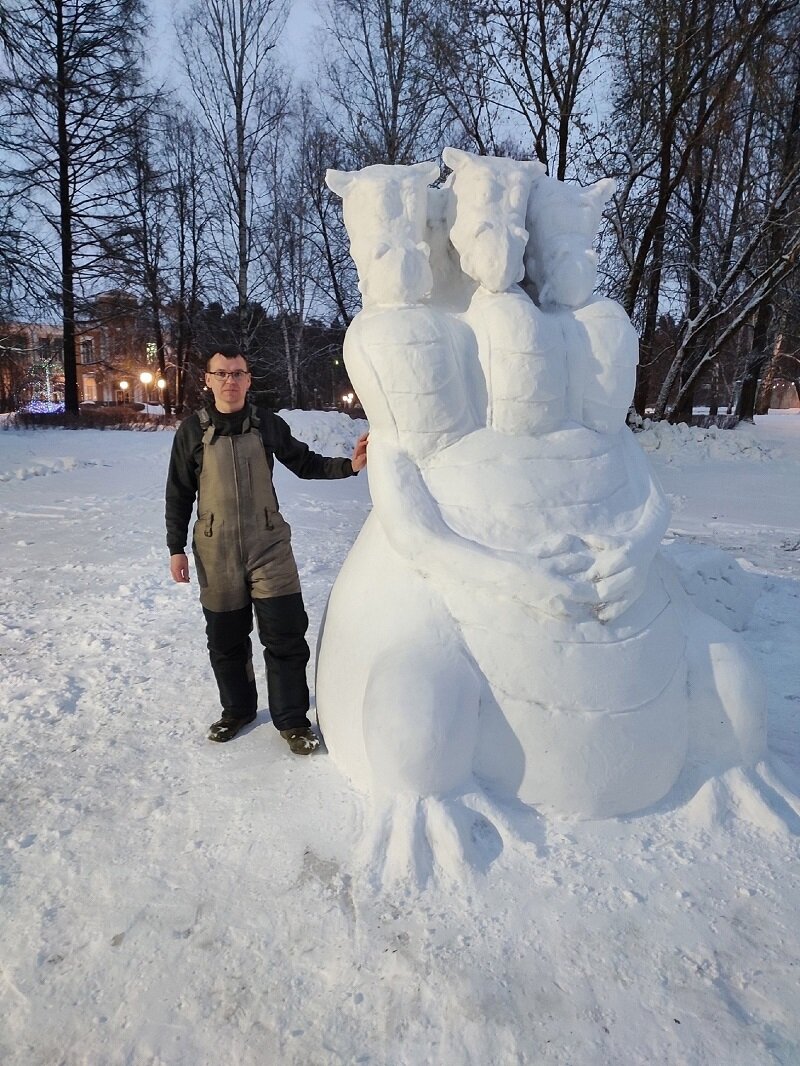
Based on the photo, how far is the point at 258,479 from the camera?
2.78m

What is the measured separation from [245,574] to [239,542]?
0.45 ft

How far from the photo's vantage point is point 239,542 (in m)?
2.78

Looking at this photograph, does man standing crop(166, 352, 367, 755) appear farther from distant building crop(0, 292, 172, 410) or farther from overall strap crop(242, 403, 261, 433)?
distant building crop(0, 292, 172, 410)

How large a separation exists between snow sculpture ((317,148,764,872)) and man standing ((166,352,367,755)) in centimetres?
49

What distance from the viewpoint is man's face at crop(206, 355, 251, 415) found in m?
2.72

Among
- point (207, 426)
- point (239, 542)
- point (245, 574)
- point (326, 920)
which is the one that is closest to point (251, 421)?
point (207, 426)

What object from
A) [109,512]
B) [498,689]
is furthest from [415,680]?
[109,512]

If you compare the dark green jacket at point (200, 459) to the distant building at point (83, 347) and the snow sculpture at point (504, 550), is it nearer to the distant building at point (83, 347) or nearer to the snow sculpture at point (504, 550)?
the snow sculpture at point (504, 550)

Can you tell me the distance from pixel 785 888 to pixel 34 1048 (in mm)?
1891

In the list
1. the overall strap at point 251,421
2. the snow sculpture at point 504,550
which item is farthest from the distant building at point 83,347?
the snow sculpture at point 504,550

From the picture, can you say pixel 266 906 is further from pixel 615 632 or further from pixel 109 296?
pixel 109 296

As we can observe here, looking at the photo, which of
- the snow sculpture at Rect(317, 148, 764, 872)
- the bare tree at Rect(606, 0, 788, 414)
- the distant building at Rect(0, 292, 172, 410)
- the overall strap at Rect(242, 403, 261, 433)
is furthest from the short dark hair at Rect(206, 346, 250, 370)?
the distant building at Rect(0, 292, 172, 410)

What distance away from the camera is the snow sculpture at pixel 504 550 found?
2.10 m

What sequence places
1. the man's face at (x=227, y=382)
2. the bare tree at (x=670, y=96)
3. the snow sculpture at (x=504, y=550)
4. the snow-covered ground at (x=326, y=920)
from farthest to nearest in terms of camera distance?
the bare tree at (x=670, y=96)
the man's face at (x=227, y=382)
the snow sculpture at (x=504, y=550)
the snow-covered ground at (x=326, y=920)
